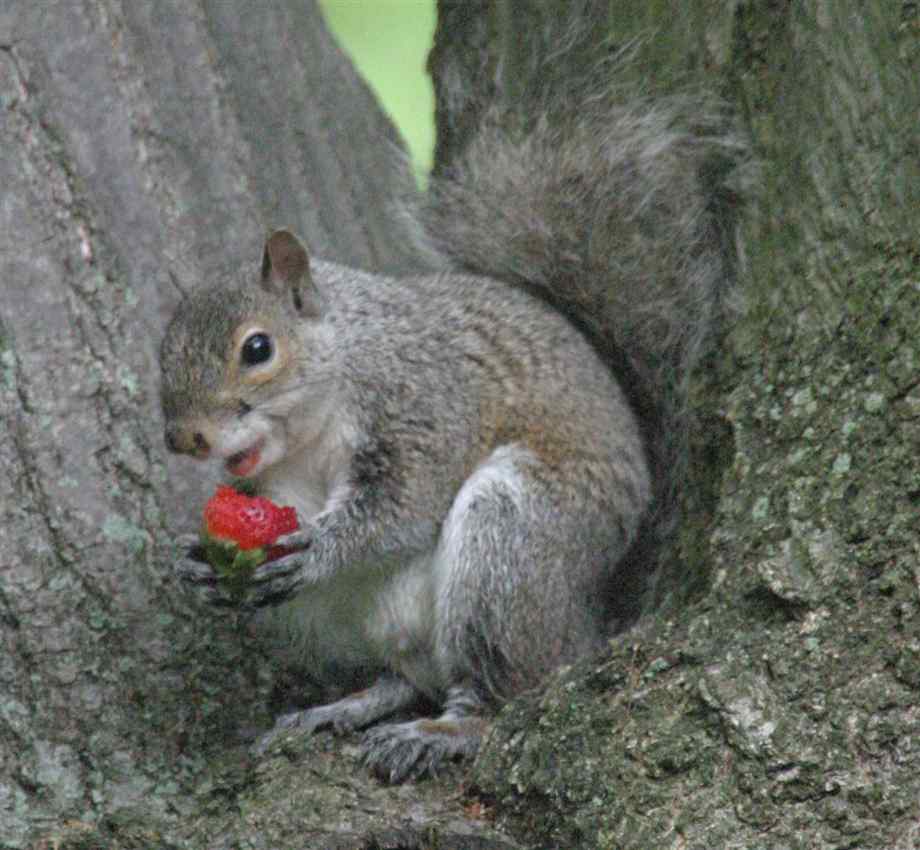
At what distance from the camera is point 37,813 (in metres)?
1.86

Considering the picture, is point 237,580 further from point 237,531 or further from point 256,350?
point 256,350

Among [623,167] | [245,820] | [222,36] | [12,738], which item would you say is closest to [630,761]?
[245,820]

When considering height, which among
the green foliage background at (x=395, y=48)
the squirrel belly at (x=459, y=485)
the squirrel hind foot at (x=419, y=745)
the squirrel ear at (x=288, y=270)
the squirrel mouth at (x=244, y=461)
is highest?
the green foliage background at (x=395, y=48)

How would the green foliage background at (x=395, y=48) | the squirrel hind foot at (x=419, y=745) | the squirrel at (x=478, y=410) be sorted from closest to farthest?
1. the squirrel hind foot at (x=419, y=745)
2. the squirrel at (x=478, y=410)
3. the green foliage background at (x=395, y=48)

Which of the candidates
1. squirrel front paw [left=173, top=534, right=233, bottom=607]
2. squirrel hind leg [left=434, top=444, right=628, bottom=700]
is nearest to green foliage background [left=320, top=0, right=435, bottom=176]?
squirrel hind leg [left=434, top=444, right=628, bottom=700]

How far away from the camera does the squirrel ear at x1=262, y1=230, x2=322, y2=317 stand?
211 centimetres

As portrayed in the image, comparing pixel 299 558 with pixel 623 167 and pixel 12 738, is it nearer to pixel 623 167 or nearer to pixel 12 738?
pixel 12 738

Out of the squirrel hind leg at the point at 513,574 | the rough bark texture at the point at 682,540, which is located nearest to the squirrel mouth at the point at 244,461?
the rough bark texture at the point at 682,540

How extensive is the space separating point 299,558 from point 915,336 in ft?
2.62

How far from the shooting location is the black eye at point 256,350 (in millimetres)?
2053

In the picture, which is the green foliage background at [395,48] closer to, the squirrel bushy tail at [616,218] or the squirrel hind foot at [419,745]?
the squirrel bushy tail at [616,218]

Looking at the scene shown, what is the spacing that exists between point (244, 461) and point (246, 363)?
121 mm

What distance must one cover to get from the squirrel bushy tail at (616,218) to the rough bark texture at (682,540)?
0.07 metres

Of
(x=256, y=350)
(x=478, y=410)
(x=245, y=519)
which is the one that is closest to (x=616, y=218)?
(x=478, y=410)
